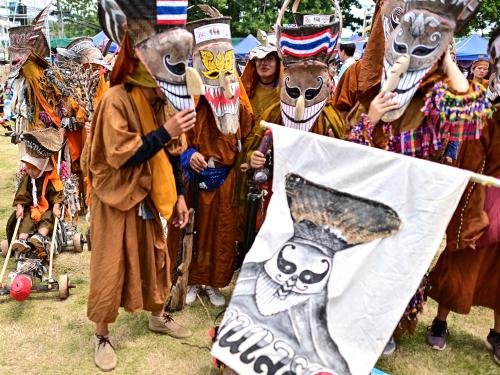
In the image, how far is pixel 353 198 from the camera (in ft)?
7.61

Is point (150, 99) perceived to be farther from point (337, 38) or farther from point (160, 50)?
point (337, 38)

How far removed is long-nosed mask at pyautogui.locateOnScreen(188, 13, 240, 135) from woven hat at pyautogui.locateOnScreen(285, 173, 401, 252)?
3.18 ft

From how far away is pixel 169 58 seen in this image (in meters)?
2.44

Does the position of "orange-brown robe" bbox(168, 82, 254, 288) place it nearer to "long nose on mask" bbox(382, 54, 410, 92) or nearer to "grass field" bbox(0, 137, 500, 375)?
"grass field" bbox(0, 137, 500, 375)

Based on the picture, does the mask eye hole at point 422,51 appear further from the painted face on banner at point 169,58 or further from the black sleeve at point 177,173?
the black sleeve at point 177,173

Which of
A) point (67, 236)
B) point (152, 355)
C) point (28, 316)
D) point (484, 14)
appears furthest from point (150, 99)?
point (484, 14)

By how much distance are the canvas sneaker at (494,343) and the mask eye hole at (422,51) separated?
219 cm

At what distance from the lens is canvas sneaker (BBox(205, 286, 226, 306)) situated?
381 centimetres

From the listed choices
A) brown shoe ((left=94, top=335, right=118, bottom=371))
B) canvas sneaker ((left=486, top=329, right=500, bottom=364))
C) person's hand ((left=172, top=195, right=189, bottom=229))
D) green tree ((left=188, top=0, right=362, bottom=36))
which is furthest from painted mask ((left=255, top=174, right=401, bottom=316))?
green tree ((left=188, top=0, right=362, bottom=36))

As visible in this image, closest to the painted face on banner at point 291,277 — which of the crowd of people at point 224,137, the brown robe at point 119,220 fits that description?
the crowd of people at point 224,137

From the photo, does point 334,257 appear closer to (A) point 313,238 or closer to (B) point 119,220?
(A) point 313,238

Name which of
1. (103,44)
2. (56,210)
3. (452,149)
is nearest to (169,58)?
(452,149)

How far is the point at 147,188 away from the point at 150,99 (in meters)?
0.55

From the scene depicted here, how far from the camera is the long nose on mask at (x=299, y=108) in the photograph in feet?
9.54
